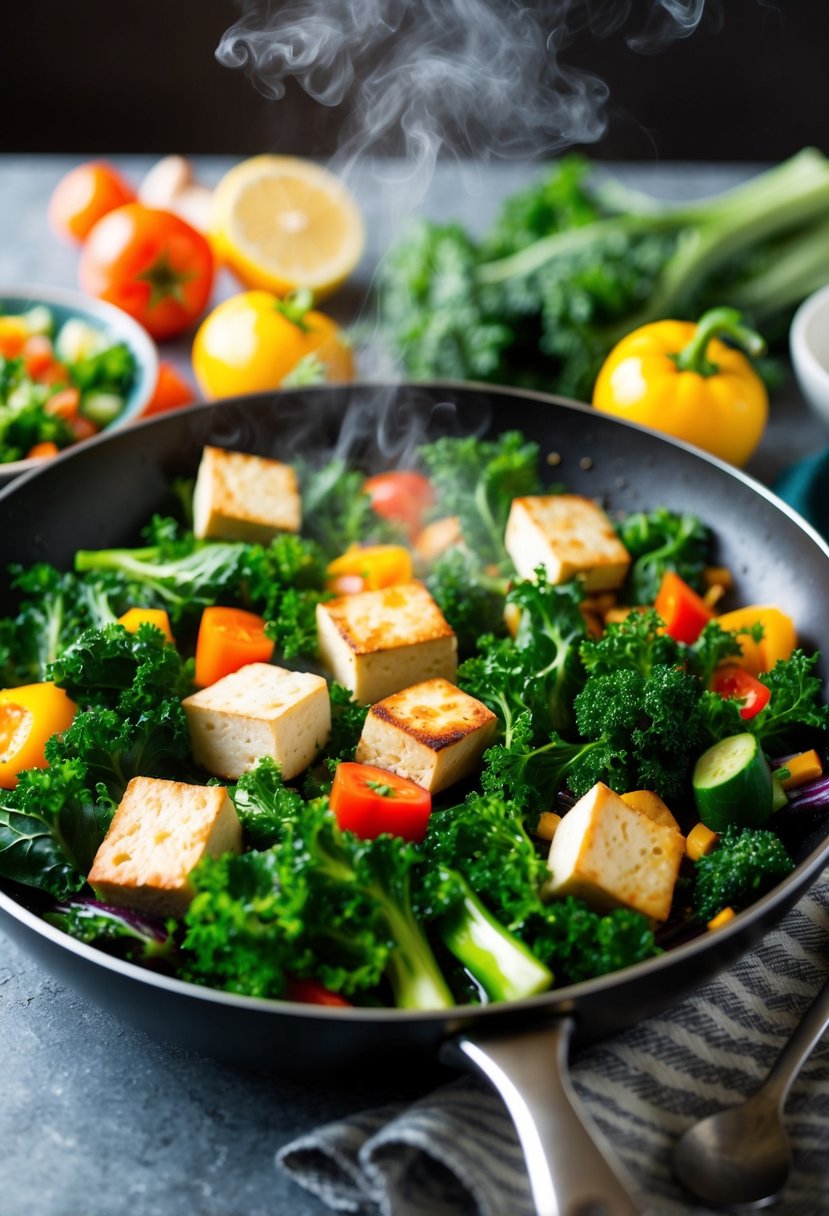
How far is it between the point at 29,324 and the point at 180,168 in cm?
139

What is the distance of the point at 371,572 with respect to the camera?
9.57 ft

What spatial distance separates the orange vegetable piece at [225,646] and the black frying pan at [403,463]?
21.5 inches

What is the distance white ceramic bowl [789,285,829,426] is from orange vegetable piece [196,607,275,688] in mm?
1853

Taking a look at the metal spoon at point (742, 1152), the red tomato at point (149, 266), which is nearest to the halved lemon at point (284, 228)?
the red tomato at point (149, 266)

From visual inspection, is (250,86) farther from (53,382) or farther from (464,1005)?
(464,1005)

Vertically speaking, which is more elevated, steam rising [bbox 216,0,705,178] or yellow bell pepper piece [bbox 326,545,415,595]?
steam rising [bbox 216,0,705,178]

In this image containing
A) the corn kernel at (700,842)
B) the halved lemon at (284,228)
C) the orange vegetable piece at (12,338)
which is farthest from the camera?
the halved lemon at (284,228)

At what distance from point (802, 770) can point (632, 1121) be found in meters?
0.84

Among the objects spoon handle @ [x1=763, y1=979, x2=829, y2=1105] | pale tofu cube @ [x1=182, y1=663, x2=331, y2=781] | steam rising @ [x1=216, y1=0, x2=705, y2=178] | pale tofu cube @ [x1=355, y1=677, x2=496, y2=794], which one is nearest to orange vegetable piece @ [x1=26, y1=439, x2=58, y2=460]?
pale tofu cube @ [x1=182, y1=663, x2=331, y2=781]

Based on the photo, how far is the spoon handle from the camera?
1902 millimetres

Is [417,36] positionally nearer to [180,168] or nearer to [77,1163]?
[180,168]

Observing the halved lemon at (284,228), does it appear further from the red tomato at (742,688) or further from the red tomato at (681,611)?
the red tomato at (742,688)

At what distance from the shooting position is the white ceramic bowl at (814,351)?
3.39 metres

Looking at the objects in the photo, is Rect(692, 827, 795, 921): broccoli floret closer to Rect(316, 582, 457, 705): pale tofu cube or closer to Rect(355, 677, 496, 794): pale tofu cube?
Rect(355, 677, 496, 794): pale tofu cube
